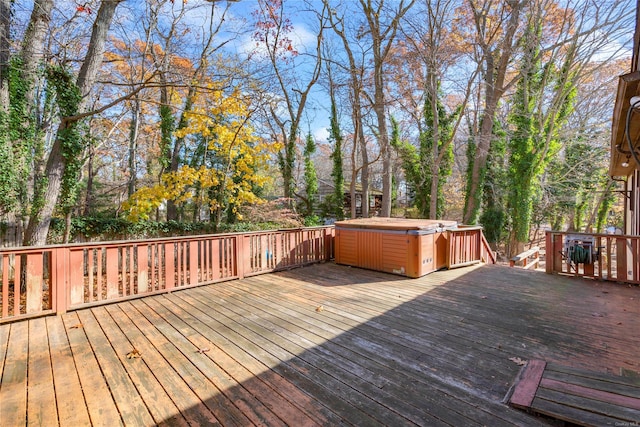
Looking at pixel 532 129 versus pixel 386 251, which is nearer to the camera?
pixel 386 251

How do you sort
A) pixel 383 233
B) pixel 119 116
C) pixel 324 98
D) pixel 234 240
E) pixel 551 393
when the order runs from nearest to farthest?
1. pixel 551 393
2. pixel 234 240
3. pixel 383 233
4. pixel 119 116
5. pixel 324 98

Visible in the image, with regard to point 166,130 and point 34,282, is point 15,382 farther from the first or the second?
point 166,130

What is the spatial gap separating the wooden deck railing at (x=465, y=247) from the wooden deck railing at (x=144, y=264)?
2.64 meters

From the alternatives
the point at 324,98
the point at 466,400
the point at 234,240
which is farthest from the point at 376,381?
the point at 324,98

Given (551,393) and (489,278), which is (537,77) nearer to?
(489,278)

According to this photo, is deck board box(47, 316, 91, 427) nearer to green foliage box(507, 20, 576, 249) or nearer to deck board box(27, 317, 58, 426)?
deck board box(27, 317, 58, 426)

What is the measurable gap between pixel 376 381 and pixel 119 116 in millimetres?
13092

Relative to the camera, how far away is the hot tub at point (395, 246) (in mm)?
5336

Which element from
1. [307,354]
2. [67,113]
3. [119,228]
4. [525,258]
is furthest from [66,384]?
[525,258]

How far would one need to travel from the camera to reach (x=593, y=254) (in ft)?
16.3

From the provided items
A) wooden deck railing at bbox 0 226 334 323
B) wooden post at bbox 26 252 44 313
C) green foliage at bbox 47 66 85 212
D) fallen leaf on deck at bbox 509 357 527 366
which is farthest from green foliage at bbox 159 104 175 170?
fallen leaf on deck at bbox 509 357 527 366

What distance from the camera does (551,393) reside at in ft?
6.33

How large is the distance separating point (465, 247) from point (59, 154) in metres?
8.30

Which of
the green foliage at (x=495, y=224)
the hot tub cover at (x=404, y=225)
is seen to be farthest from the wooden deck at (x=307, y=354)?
the green foliage at (x=495, y=224)
